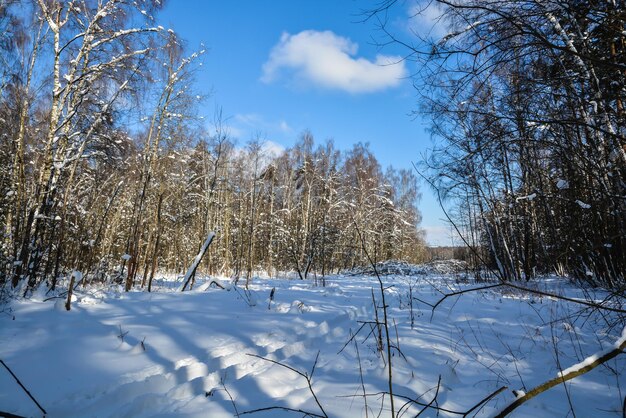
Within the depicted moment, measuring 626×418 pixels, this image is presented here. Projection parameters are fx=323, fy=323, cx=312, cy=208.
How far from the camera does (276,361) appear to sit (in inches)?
88.5

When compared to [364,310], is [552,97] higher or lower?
higher

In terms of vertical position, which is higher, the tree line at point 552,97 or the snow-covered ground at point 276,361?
the tree line at point 552,97

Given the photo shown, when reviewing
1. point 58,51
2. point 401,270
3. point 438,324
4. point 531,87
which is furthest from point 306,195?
point 531,87

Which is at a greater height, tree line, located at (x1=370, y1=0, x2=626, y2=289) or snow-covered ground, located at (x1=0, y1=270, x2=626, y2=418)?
tree line, located at (x1=370, y1=0, x2=626, y2=289)

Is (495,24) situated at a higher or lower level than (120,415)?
higher

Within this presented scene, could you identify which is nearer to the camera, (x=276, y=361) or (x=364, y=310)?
(x=276, y=361)

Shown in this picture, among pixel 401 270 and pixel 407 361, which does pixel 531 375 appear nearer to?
pixel 407 361

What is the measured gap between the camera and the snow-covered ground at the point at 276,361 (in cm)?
180

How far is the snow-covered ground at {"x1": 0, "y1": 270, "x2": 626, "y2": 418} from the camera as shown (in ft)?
5.91

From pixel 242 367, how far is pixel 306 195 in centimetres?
1720

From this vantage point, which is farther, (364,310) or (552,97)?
(364,310)

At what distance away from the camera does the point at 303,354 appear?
2.78 meters

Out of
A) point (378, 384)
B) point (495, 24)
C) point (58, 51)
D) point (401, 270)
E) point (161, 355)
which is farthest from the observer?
point (401, 270)

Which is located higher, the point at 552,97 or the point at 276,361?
the point at 552,97
